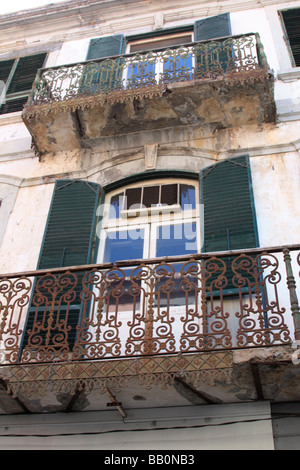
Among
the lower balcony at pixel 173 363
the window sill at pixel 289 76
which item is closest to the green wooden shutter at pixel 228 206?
the lower balcony at pixel 173 363

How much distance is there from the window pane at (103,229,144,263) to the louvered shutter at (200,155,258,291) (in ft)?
3.17

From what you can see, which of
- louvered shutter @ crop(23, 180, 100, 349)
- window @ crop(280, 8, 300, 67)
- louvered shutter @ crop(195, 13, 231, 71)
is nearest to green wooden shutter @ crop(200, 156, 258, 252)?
louvered shutter @ crop(23, 180, 100, 349)

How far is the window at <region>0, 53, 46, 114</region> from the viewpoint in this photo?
9.91m

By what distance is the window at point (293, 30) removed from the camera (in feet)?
29.3

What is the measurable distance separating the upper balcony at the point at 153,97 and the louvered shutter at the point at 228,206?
1.04m

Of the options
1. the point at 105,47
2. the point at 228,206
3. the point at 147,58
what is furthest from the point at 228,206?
the point at 105,47

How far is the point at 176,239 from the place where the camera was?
7.24m

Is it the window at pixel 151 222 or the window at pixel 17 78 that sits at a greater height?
the window at pixel 17 78

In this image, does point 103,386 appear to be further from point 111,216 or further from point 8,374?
point 111,216

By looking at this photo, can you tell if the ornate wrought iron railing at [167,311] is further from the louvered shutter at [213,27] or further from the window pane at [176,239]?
the louvered shutter at [213,27]

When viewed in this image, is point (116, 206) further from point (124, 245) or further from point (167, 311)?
point (167, 311)

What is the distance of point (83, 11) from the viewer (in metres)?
10.8

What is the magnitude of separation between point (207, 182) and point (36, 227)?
8.57 ft
